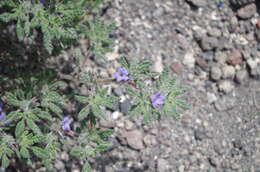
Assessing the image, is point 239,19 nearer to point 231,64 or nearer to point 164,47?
point 231,64

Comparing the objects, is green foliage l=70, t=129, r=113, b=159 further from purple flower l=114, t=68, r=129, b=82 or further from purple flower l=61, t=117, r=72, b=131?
purple flower l=114, t=68, r=129, b=82

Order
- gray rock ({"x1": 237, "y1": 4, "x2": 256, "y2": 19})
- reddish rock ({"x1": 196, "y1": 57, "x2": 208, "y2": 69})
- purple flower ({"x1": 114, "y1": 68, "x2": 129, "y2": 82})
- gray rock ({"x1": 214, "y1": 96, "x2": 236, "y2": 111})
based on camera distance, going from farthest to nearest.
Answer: gray rock ({"x1": 237, "y1": 4, "x2": 256, "y2": 19}) < reddish rock ({"x1": 196, "y1": 57, "x2": 208, "y2": 69}) < gray rock ({"x1": 214, "y1": 96, "x2": 236, "y2": 111}) < purple flower ({"x1": 114, "y1": 68, "x2": 129, "y2": 82})

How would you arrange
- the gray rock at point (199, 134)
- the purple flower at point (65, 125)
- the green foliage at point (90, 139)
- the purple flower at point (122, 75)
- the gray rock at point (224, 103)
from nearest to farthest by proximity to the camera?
the green foliage at point (90, 139), the purple flower at point (122, 75), the purple flower at point (65, 125), the gray rock at point (199, 134), the gray rock at point (224, 103)

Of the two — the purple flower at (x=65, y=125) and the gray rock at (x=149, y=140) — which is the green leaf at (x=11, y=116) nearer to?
the purple flower at (x=65, y=125)

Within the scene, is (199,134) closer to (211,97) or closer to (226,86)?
(211,97)

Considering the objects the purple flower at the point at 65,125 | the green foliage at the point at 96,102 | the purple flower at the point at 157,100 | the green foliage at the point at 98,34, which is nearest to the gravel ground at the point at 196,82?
the purple flower at the point at 65,125

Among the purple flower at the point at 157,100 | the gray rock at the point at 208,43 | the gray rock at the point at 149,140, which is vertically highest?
the gray rock at the point at 208,43

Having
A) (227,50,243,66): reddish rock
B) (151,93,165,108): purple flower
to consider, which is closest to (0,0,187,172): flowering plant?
(151,93,165,108): purple flower
